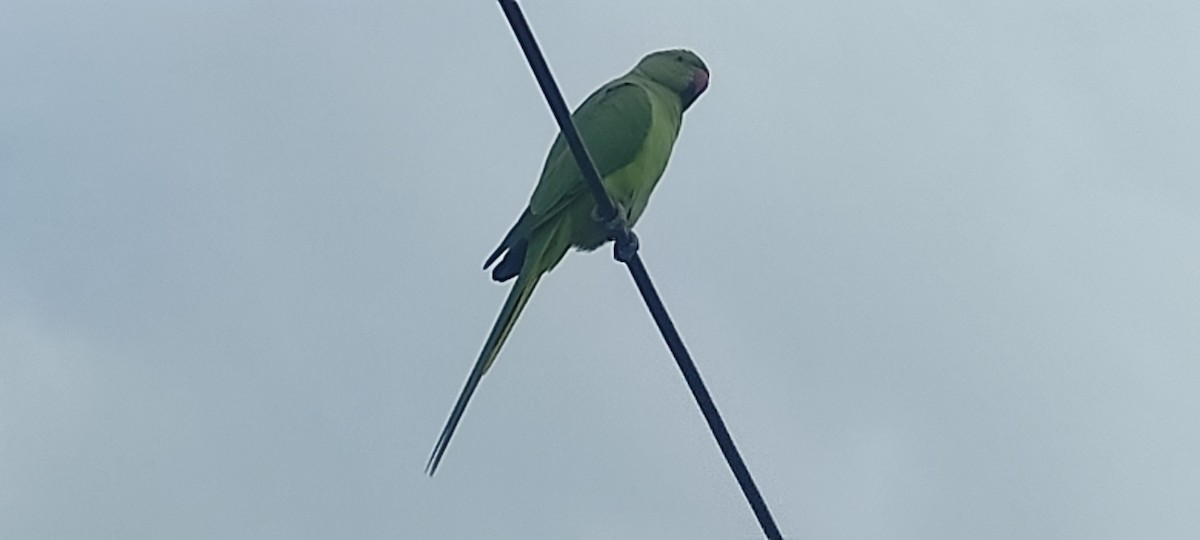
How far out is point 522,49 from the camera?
98.3 inches

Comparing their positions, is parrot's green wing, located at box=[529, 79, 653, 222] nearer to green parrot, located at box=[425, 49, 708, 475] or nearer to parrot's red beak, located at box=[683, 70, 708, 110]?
green parrot, located at box=[425, 49, 708, 475]

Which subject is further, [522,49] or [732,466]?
[732,466]

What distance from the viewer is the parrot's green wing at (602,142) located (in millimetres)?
4703

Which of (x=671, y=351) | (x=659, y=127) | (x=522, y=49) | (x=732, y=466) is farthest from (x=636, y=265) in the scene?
(x=659, y=127)

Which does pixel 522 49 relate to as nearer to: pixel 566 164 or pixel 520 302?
pixel 520 302

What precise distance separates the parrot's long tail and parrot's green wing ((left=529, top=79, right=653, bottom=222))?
28 cm

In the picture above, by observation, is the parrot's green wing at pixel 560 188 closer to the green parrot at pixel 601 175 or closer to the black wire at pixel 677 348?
the green parrot at pixel 601 175

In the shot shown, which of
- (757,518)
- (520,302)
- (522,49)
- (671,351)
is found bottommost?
(757,518)

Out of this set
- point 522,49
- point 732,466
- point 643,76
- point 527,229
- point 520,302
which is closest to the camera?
point 522,49

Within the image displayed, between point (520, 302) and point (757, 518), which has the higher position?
point (520, 302)

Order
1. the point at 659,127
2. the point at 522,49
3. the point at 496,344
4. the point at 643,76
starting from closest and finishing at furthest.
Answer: the point at 522,49, the point at 496,344, the point at 659,127, the point at 643,76

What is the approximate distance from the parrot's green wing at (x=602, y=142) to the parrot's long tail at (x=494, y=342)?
0.28 meters

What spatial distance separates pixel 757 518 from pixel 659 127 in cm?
245

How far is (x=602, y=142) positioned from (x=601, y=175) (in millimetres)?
228
